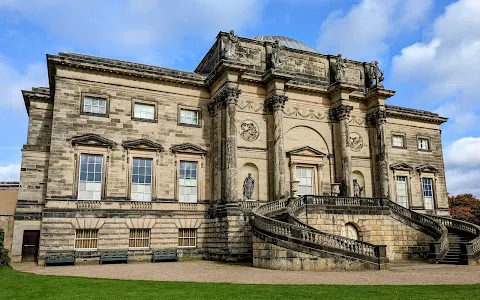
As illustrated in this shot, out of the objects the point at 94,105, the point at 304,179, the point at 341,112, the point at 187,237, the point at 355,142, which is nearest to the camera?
the point at 94,105

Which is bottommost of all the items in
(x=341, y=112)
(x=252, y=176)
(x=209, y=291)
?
(x=209, y=291)

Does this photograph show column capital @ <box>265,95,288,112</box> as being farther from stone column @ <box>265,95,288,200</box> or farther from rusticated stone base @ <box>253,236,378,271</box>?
rusticated stone base @ <box>253,236,378,271</box>

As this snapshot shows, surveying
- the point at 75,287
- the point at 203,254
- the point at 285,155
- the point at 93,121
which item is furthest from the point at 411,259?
the point at 93,121

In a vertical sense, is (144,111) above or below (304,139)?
above

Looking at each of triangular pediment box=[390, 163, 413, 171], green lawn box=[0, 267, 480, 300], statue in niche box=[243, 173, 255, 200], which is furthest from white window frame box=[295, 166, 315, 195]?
green lawn box=[0, 267, 480, 300]

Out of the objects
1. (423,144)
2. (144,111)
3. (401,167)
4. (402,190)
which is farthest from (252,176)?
(423,144)

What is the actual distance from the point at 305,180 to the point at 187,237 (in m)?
9.68

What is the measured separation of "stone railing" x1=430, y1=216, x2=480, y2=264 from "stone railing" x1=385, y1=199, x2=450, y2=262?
4.63ft

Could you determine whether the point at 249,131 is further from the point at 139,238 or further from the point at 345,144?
the point at 139,238

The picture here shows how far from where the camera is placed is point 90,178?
77.9 ft

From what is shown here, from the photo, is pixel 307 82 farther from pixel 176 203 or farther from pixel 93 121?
pixel 93 121

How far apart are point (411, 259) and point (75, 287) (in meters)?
20.2

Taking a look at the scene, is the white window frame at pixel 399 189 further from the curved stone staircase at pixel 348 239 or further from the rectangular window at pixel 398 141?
the curved stone staircase at pixel 348 239

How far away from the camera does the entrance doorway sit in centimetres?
2400
